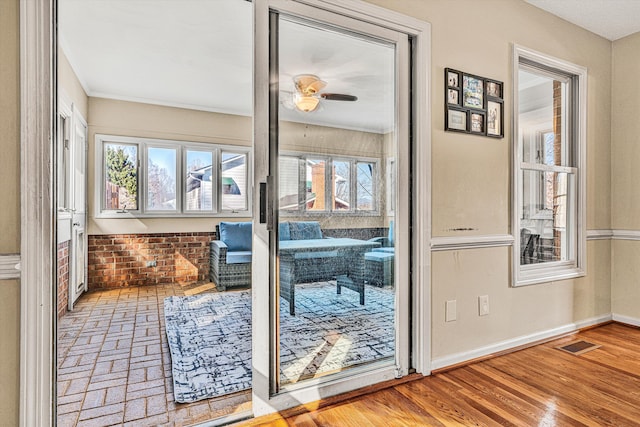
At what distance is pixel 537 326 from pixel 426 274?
130 centimetres

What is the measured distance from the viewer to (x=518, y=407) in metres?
1.90

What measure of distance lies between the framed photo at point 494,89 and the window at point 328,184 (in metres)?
1.09

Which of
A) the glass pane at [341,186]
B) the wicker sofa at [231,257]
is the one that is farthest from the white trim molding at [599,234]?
the wicker sofa at [231,257]

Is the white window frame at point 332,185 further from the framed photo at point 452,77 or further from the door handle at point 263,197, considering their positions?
the framed photo at point 452,77

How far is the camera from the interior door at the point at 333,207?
186cm

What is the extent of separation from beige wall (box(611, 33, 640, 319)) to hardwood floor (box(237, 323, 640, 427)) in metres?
0.95

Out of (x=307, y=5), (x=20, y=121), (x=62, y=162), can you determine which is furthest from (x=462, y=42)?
(x=62, y=162)

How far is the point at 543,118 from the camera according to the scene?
3055mm

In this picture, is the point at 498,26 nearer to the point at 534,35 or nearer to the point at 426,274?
the point at 534,35

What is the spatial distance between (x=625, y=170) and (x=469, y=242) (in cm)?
207

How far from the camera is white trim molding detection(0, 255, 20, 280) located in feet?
4.39

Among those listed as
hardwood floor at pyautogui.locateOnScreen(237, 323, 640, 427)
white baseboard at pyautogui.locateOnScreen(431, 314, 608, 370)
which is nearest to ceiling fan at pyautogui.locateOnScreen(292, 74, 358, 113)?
hardwood floor at pyautogui.locateOnScreen(237, 323, 640, 427)

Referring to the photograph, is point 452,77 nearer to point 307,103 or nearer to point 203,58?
point 307,103

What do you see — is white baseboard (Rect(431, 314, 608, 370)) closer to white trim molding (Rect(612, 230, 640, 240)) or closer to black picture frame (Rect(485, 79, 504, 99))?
white trim molding (Rect(612, 230, 640, 240))
